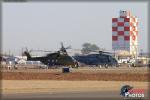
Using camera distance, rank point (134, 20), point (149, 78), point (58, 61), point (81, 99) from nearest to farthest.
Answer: point (81, 99)
point (149, 78)
point (58, 61)
point (134, 20)

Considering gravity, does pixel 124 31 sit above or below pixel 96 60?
above

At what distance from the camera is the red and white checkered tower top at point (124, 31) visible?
255 feet

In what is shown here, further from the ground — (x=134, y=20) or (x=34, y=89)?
(x=134, y=20)

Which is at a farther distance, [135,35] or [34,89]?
[135,35]

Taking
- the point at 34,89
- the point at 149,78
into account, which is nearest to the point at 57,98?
the point at 34,89

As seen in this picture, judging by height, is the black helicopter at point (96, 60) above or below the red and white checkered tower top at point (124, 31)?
below

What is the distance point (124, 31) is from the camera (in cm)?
7962

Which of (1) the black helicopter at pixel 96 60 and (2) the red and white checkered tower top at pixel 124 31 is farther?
(2) the red and white checkered tower top at pixel 124 31

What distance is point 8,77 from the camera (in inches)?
1411

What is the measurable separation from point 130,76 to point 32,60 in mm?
30810

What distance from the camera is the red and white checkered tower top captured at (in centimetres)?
7764

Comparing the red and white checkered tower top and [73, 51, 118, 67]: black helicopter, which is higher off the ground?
the red and white checkered tower top

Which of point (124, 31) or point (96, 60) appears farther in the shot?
point (124, 31)

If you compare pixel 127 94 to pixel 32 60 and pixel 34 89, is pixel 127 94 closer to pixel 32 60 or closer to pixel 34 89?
pixel 34 89
